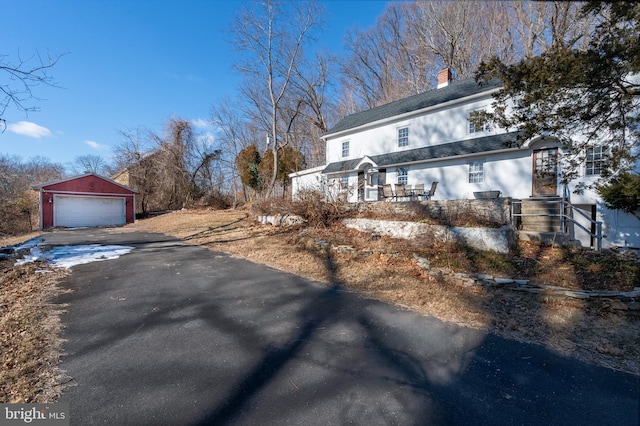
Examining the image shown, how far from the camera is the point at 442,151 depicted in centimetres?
1409

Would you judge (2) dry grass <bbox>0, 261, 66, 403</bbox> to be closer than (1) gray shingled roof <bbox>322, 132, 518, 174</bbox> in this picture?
Yes

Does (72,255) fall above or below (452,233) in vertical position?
below

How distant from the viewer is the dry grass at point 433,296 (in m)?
3.24

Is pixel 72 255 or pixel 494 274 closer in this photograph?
pixel 494 274

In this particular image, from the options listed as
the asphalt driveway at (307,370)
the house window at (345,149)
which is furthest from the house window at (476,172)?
the asphalt driveway at (307,370)

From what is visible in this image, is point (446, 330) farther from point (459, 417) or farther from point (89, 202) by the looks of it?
point (89, 202)

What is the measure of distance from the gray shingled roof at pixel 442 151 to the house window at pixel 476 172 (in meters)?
0.75

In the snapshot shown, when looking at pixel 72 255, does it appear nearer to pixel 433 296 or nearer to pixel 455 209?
pixel 433 296

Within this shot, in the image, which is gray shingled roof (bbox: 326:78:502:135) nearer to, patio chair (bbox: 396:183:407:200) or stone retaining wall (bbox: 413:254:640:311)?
patio chair (bbox: 396:183:407:200)

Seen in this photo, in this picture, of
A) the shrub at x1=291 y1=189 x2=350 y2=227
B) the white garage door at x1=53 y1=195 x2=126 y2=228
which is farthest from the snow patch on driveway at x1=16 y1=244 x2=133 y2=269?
the white garage door at x1=53 y1=195 x2=126 y2=228

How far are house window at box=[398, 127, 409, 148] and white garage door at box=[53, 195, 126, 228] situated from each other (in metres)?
22.7

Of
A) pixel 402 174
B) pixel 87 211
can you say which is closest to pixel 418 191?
pixel 402 174

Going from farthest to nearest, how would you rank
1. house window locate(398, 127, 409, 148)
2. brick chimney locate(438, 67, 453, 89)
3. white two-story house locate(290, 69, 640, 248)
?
1. brick chimney locate(438, 67, 453, 89)
2. house window locate(398, 127, 409, 148)
3. white two-story house locate(290, 69, 640, 248)

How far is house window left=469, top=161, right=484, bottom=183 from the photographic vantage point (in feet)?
42.4
